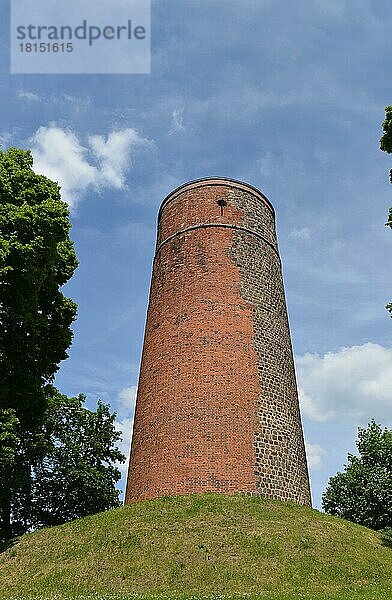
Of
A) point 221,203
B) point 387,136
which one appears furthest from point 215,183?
point 387,136

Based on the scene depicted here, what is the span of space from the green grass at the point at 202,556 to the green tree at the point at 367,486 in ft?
41.9

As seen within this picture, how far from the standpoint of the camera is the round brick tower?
19.7 m

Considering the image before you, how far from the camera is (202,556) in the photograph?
1455 centimetres

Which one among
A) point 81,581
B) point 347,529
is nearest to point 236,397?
point 347,529

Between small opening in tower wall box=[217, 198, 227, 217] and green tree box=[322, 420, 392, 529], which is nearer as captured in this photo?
small opening in tower wall box=[217, 198, 227, 217]

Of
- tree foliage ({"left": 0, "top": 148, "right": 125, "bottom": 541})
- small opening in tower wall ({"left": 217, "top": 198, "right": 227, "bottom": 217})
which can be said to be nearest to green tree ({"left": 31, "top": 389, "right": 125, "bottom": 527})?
tree foliage ({"left": 0, "top": 148, "right": 125, "bottom": 541})

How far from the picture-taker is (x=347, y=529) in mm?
17766

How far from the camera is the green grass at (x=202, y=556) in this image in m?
12.9

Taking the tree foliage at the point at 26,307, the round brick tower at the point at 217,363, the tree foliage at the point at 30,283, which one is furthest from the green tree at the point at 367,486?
the tree foliage at the point at 30,283

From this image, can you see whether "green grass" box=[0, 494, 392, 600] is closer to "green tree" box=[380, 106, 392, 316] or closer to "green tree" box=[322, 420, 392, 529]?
"green tree" box=[380, 106, 392, 316]

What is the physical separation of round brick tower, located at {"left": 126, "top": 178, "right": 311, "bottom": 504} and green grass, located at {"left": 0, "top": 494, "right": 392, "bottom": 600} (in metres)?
1.36

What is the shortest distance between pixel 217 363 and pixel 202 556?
7924mm

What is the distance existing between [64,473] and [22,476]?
2614 mm

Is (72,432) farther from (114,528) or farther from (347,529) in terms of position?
(347,529)
